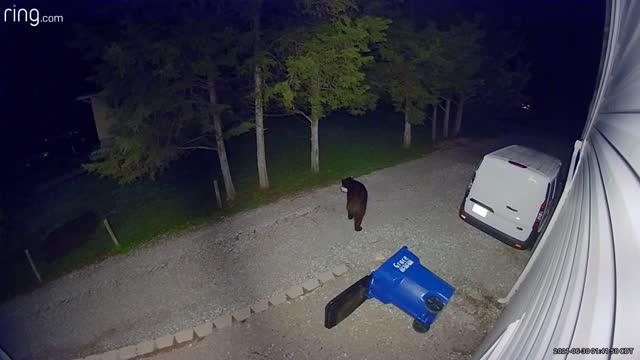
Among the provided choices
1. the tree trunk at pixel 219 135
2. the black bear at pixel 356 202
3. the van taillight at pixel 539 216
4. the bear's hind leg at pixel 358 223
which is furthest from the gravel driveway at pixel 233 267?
the tree trunk at pixel 219 135

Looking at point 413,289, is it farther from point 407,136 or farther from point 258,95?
point 407,136

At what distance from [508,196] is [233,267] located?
6.40 meters

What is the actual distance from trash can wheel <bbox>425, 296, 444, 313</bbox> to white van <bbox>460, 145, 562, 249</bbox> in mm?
3021

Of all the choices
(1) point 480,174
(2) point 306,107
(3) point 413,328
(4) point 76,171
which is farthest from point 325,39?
(4) point 76,171

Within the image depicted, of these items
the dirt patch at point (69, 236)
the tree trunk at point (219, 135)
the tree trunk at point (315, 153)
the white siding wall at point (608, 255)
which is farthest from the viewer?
the tree trunk at point (315, 153)

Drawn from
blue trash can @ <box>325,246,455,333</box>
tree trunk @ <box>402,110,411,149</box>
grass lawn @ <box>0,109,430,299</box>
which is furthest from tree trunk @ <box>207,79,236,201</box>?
tree trunk @ <box>402,110,411,149</box>

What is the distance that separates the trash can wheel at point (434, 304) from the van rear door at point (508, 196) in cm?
303

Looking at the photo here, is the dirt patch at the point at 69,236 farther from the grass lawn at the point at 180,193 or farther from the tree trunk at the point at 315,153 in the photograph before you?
the tree trunk at the point at 315,153

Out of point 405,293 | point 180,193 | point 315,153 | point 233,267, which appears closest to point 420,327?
point 405,293

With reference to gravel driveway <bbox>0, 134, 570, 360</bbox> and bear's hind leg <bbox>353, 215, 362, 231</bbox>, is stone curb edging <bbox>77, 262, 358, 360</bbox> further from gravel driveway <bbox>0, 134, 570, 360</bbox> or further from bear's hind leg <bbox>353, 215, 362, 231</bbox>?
bear's hind leg <bbox>353, 215, 362, 231</bbox>

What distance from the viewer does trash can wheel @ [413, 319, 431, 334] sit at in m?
6.07

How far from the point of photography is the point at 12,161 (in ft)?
41.0

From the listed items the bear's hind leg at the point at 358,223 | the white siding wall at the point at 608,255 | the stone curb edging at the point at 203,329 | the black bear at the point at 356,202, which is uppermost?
the white siding wall at the point at 608,255

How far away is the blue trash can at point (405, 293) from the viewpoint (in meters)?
6.02
